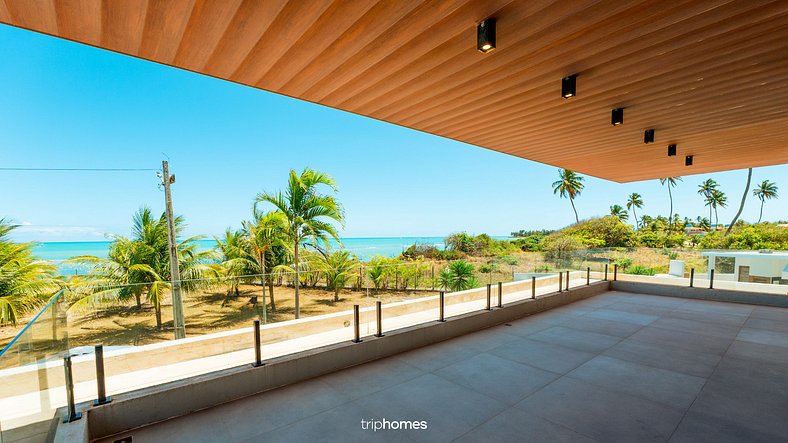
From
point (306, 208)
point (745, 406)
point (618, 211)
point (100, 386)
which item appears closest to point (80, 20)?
point (100, 386)

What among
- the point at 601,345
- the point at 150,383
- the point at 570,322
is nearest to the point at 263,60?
the point at 150,383

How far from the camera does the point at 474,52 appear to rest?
317 centimetres

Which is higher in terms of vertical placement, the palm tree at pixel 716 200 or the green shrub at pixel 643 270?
the palm tree at pixel 716 200

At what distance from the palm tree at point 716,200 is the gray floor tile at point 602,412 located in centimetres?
6710

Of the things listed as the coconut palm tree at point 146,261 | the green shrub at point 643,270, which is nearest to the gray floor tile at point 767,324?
the green shrub at point 643,270

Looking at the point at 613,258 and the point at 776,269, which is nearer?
the point at 776,269

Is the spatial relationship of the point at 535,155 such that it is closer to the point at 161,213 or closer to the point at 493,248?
the point at 161,213

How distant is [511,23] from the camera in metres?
2.68

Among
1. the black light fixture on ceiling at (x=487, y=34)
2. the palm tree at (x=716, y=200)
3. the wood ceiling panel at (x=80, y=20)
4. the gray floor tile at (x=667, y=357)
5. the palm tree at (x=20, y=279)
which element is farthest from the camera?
the palm tree at (x=716, y=200)

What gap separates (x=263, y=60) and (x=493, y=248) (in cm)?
2691

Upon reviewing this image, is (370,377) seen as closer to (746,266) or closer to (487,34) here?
(487,34)

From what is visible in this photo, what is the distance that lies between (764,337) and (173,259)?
12.3 meters

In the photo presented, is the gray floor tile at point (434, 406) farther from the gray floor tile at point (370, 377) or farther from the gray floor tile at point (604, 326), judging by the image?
the gray floor tile at point (604, 326)

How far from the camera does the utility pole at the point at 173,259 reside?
465cm
